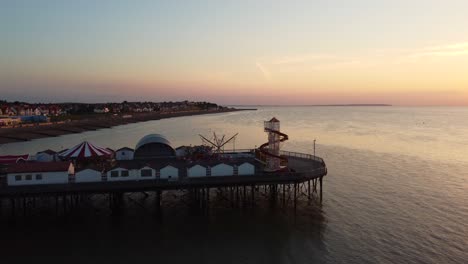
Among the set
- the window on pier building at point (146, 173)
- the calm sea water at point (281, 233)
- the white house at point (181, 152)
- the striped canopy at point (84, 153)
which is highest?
the striped canopy at point (84, 153)

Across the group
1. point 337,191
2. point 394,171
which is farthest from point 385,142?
point 337,191

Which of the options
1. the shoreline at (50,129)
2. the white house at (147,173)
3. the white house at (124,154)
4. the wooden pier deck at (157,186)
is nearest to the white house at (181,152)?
the white house at (124,154)

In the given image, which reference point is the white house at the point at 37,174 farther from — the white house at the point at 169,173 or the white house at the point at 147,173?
the white house at the point at 169,173

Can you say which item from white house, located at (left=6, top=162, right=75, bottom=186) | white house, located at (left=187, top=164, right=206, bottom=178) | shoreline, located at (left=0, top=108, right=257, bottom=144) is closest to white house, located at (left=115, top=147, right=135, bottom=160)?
white house, located at (left=6, top=162, right=75, bottom=186)

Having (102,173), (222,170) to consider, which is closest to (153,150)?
(102,173)

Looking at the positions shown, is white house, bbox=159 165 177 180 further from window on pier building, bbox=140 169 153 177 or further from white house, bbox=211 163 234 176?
white house, bbox=211 163 234 176

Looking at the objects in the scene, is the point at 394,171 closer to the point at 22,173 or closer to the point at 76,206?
the point at 76,206

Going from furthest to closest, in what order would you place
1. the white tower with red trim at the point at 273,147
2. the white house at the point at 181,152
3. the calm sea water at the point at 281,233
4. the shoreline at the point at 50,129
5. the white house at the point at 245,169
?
the shoreline at the point at 50,129 < the white house at the point at 181,152 < the white tower with red trim at the point at 273,147 < the white house at the point at 245,169 < the calm sea water at the point at 281,233
